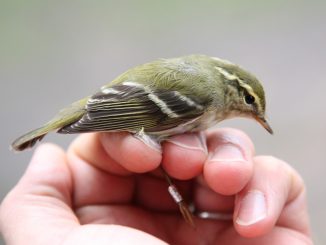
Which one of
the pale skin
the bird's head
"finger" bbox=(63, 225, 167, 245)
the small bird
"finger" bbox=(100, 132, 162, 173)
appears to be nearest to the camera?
"finger" bbox=(63, 225, 167, 245)

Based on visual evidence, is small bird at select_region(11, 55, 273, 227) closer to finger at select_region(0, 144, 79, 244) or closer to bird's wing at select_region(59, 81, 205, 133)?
bird's wing at select_region(59, 81, 205, 133)

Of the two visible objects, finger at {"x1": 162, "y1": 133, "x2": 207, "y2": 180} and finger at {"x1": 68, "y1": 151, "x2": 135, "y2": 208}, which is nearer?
finger at {"x1": 162, "y1": 133, "x2": 207, "y2": 180}

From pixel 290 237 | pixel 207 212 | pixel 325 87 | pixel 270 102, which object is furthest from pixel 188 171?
pixel 325 87

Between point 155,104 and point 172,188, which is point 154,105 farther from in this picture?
point 172,188

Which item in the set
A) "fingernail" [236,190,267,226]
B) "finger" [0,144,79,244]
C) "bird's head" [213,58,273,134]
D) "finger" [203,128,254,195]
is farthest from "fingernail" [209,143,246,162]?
"finger" [0,144,79,244]

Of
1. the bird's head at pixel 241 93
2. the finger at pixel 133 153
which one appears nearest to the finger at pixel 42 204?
the finger at pixel 133 153
